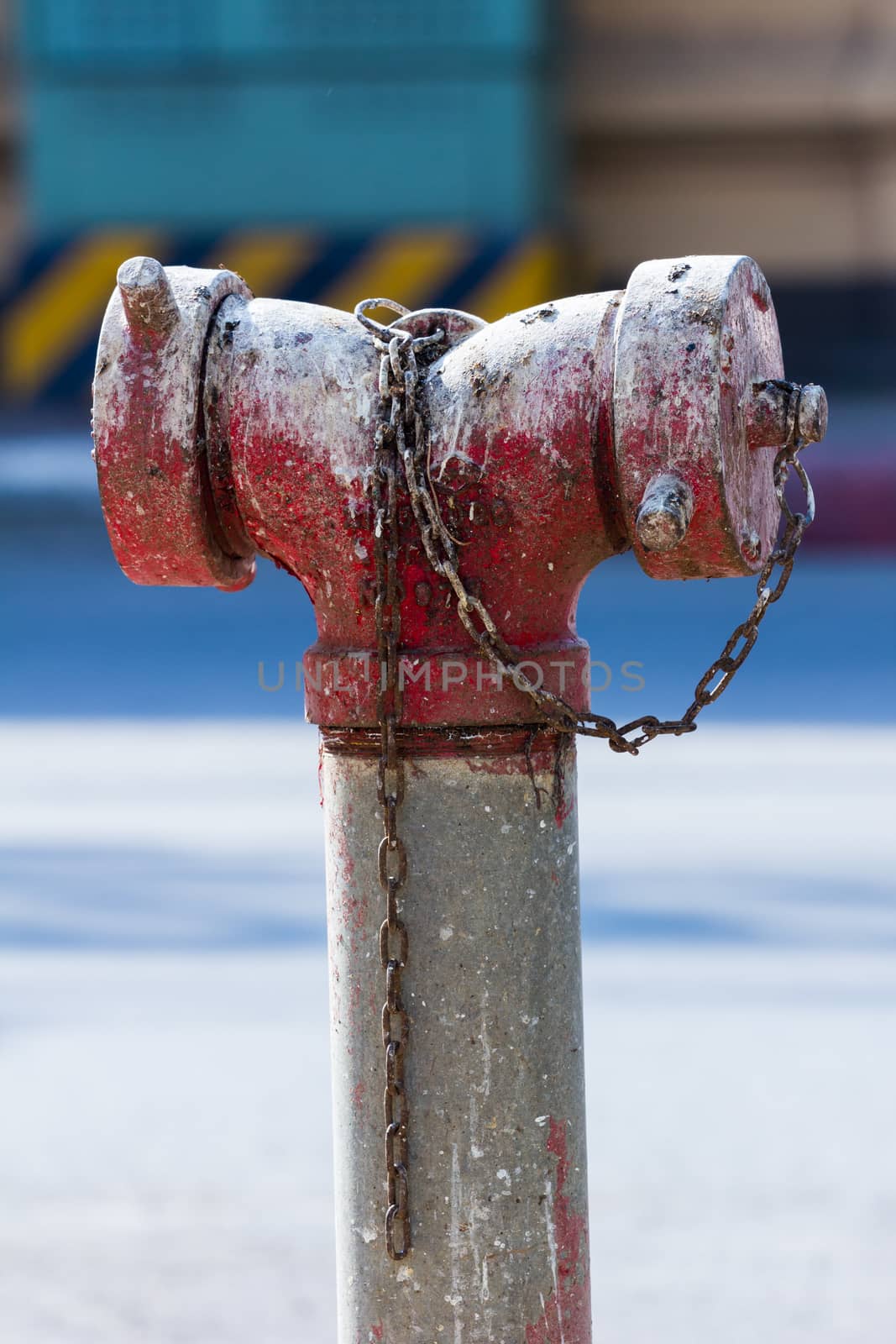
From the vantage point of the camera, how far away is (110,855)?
4.23 metres

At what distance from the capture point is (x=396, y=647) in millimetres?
1672

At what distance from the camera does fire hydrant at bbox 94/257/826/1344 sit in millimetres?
1663

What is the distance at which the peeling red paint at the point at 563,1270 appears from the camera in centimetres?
174

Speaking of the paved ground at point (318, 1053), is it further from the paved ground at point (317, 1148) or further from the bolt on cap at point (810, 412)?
the bolt on cap at point (810, 412)

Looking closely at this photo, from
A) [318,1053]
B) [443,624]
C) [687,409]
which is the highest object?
[687,409]

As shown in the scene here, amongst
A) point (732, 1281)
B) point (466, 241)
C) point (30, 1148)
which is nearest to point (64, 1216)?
point (30, 1148)

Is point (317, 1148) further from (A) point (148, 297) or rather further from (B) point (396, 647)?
(A) point (148, 297)

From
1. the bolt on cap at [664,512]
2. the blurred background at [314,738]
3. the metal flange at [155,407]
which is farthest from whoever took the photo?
the blurred background at [314,738]

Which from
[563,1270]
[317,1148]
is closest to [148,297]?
[563,1270]

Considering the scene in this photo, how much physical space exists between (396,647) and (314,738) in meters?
3.66

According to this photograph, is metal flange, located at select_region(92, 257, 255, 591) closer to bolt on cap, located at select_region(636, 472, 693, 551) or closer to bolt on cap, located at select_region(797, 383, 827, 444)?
bolt on cap, located at select_region(636, 472, 693, 551)

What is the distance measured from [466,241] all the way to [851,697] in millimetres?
3772

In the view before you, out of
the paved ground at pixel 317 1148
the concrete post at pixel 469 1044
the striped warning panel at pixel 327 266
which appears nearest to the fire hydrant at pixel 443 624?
the concrete post at pixel 469 1044

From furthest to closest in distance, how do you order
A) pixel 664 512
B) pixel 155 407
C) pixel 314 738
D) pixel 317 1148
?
1. pixel 314 738
2. pixel 317 1148
3. pixel 155 407
4. pixel 664 512
